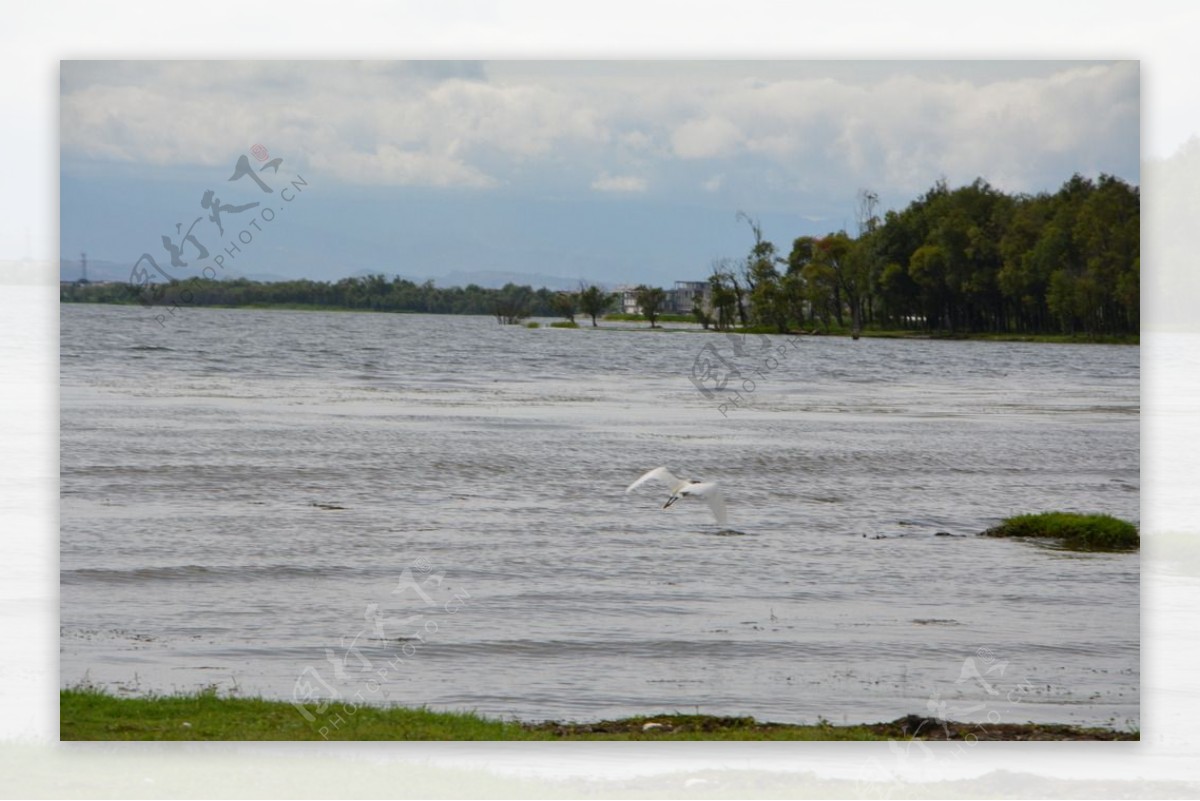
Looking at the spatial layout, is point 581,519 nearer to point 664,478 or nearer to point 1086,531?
point 664,478

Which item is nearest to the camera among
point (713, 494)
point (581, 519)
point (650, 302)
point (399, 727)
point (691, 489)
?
point (399, 727)

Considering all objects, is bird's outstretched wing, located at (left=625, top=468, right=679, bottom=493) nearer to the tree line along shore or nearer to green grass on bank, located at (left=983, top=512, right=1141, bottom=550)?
the tree line along shore

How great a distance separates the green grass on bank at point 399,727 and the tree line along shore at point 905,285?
1.85 m

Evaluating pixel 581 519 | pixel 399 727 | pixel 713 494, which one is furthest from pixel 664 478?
pixel 399 727

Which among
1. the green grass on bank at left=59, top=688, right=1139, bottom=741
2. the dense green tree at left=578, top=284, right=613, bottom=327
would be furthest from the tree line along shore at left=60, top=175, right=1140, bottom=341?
the green grass on bank at left=59, top=688, right=1139, bottom=741

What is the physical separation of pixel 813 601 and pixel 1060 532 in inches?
54.7

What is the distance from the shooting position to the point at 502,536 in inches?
331

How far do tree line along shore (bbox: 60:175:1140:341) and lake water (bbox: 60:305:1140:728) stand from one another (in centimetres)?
13

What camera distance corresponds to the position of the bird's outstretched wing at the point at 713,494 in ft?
28.2

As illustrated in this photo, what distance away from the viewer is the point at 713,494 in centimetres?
913

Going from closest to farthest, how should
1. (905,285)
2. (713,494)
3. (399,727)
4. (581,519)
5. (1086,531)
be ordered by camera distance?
(399,727) < (905,285) < (1086,531) < (581,519) < (713,494)

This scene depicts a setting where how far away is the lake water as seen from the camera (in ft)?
22.0

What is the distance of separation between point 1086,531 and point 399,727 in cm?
372

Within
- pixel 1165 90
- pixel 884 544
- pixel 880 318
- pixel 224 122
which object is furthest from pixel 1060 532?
pixel 224 122
